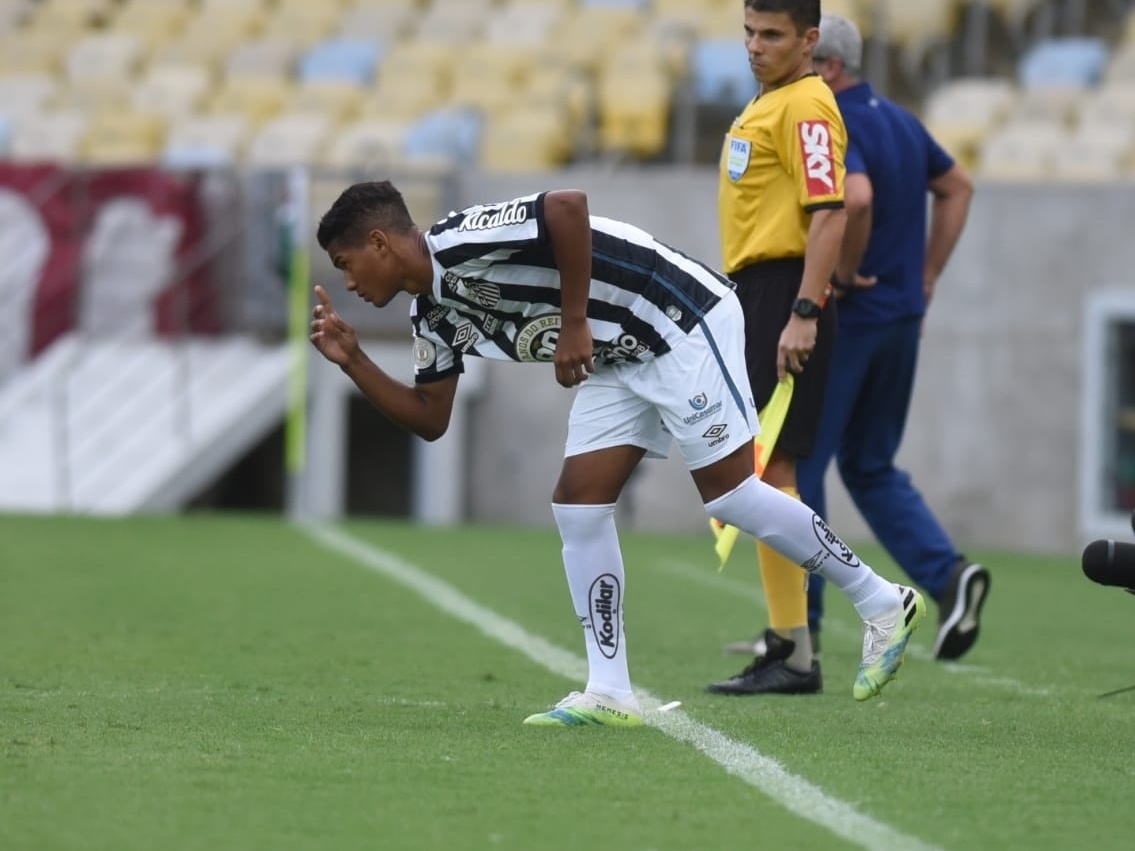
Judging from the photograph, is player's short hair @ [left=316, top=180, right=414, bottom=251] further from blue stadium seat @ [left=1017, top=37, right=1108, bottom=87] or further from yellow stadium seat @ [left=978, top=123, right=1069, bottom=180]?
blue stadium seat @ [left=1017, top=37, right=1108, bottom=87]

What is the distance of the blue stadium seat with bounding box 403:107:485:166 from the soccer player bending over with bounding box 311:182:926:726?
1116 centimetres

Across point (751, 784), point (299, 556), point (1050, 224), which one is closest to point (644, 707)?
point (751, 784)

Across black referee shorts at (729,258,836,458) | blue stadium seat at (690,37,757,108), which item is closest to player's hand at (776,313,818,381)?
black referee shorts at (729,258,836,458)

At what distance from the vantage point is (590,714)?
5.07m

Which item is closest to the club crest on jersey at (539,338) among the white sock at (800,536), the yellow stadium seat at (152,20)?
the white sock at (800,536)

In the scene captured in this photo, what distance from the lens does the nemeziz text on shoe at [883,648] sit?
5.32 metres

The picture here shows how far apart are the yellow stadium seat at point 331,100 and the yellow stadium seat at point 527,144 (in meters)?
1.82

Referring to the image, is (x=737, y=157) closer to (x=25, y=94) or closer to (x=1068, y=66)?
(x=1068, y=66)

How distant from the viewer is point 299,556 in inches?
427

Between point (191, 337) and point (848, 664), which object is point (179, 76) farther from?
point (848, 664)

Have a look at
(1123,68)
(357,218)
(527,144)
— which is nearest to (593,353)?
(357,218)

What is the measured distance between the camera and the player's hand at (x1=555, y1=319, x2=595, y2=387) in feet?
16.0

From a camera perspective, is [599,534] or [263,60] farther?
[263,60]

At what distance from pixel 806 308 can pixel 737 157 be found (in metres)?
0.54
